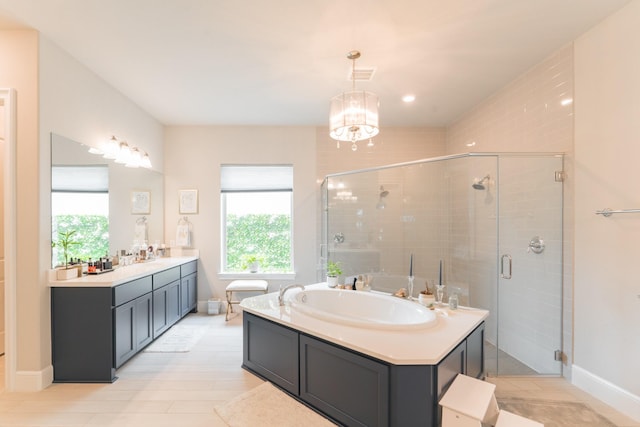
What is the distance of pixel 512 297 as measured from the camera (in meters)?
2.91

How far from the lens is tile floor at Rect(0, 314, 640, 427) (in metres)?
2.07

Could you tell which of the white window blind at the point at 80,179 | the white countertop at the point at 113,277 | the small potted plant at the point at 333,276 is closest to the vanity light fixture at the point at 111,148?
the white window blind at the point at 80,179

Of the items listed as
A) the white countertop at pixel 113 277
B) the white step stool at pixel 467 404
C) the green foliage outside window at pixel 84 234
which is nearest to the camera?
the white step stool at pixel 467 404

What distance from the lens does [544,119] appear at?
278cm

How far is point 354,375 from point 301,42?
8.07 ft

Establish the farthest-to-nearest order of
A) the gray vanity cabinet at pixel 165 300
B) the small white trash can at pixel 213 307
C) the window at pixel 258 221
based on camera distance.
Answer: the window at pixel 258 221, the small white trash can at pixel 213 307, the gray vanity cabinet at pixel 165 300

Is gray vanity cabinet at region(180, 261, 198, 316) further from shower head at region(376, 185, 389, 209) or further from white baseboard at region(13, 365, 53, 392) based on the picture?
shower head at region(376, 185, 389, 209)

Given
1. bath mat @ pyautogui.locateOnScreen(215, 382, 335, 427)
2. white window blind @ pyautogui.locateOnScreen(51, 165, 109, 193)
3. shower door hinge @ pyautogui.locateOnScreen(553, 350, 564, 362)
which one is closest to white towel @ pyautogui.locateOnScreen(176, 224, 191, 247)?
white window blind @ pyautogui.locateOnScreen(51, 165, 109, 193)

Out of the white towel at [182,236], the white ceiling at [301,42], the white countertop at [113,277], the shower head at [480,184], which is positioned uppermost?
the white ceiling at [301,42]

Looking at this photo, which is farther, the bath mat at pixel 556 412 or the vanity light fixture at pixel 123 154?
the vanity light fixture at pixel 123 154

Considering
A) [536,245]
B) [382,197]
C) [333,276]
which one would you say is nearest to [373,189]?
[382,197]

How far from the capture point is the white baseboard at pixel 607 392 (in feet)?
6.81

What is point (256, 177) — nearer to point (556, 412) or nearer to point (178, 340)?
point (178, 340)

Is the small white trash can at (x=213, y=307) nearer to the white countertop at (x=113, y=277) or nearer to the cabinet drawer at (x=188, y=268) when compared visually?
the cabinet drawer at (x=188, y=268)
